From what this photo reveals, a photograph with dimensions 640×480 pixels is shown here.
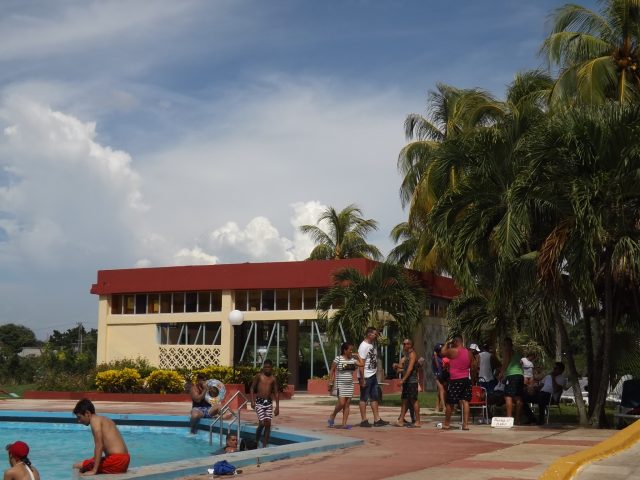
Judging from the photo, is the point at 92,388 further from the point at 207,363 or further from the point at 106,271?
the point at 106,271

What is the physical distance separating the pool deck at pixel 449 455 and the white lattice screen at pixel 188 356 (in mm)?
16748

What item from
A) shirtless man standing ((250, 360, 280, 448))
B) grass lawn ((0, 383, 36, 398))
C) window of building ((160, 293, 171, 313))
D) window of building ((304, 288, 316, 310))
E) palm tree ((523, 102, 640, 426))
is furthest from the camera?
window of building ((160, 293, 171, 313))

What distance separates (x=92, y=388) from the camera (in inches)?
1110

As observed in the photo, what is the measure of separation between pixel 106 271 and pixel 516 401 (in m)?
24.4

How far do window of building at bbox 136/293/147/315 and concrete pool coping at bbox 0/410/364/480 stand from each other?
1614 cm

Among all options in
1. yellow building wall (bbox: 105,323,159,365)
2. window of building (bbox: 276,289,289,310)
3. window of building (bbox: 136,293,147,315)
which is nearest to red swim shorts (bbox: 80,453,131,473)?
window of building (bbox: 276,289,289,310)

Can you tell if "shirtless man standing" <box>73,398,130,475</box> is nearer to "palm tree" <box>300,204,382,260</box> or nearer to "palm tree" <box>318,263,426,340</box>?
"palm tree" <box>318,263,426,340</box>

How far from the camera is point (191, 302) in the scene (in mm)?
36219

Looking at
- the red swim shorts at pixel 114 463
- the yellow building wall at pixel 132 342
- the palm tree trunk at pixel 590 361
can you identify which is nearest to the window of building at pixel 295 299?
the yellow building wall at pixel 132 342

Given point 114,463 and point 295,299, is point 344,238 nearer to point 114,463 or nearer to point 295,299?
point 295,299

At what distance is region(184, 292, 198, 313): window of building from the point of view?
36125 mm

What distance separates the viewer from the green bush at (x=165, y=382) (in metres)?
26.5

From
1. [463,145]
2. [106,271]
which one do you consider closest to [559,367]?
[463,145]

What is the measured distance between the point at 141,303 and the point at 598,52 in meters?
22.1
